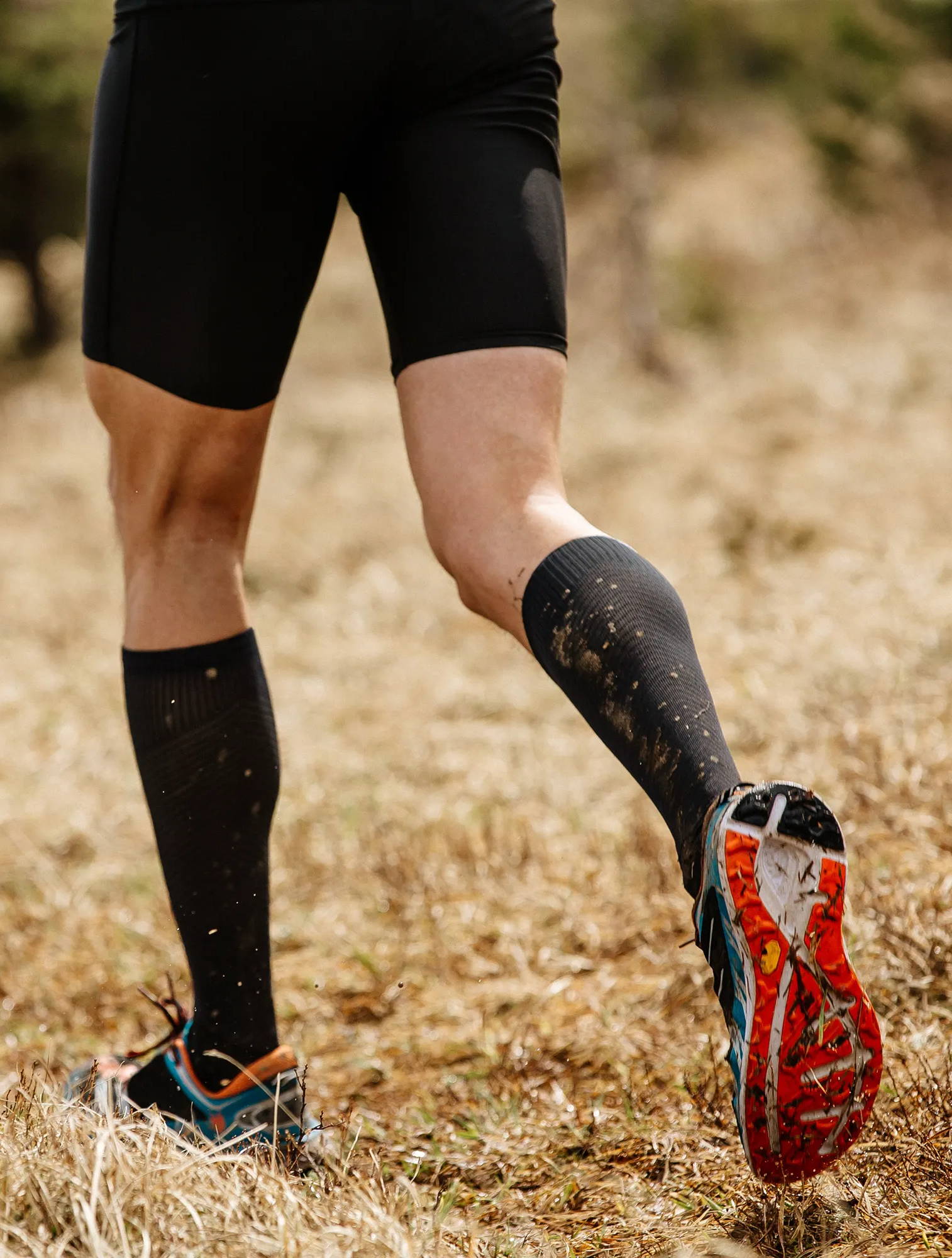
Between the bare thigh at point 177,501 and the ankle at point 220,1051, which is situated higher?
the bare thigh at point 177,501

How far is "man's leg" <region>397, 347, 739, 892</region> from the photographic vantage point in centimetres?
113

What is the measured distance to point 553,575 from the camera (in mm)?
1210

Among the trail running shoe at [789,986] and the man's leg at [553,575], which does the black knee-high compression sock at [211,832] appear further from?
the trail running shoe at [789,986]

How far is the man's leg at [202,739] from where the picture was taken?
1412 millimetres

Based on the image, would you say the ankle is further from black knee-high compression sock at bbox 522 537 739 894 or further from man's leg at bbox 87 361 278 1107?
black knee-high compression sock at bbox 522 537 739 894


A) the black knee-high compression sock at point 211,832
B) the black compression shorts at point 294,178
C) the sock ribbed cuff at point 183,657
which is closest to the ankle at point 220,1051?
the black knee-high compression sock at point 211,832

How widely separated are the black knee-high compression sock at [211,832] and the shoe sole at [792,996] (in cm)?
61

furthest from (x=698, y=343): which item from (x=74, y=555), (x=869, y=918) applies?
(x=869, y=918)

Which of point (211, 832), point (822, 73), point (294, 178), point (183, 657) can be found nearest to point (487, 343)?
point (294, 178)

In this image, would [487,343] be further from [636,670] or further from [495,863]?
[495,863]

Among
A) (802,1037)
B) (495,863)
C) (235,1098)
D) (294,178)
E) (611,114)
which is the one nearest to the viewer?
(802,1037)

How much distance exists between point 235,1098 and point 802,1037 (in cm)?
69

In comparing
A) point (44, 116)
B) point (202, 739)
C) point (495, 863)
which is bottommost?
point (495, 863)

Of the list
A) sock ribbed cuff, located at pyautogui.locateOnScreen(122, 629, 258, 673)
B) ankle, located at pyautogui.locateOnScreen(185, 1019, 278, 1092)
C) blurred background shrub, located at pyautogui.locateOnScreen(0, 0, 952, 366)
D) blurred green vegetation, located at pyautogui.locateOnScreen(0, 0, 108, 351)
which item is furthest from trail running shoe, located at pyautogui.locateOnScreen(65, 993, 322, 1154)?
blurred green vegetation, located at pyautogui.locateOnScreen(0, 0, 108, 351)
